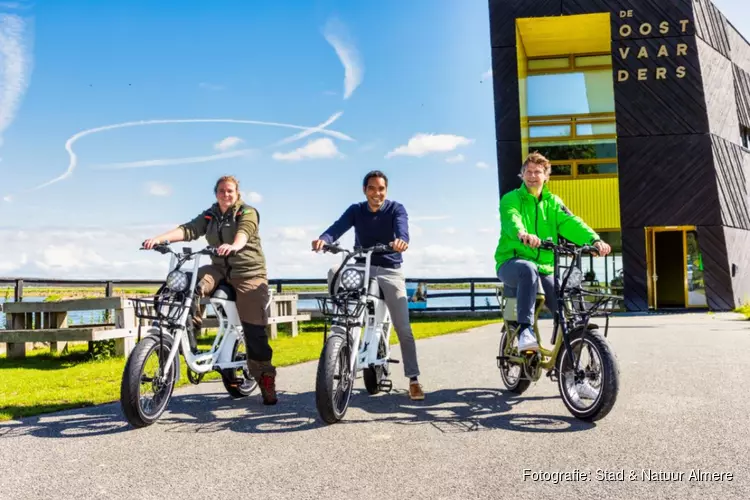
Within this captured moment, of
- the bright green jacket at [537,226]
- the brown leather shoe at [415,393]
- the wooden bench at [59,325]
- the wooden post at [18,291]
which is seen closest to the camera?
the bright green jacket at [537,226]

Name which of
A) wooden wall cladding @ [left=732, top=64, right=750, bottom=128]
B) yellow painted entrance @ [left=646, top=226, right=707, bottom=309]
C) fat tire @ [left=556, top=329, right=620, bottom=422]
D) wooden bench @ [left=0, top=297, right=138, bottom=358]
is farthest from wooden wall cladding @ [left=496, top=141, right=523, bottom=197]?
fat tire @ [left=556, top=329, right=620, bottom=422]

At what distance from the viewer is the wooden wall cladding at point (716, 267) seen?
19609 millimetres

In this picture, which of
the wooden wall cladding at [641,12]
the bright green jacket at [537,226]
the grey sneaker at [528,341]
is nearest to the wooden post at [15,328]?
the bright green jacket at [537,226]

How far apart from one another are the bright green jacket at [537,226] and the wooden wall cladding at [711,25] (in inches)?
714

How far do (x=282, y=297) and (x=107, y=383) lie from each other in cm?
585

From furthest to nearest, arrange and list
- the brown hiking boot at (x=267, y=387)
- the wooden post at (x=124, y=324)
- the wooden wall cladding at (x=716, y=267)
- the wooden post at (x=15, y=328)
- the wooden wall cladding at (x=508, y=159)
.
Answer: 1. the wooden wall cladding at (x=508, y=159)
2. the wooden wall cladding at (x=716, y=267)
3. the wooden post at (x=15, y=328)
4. the wooden post at (x=124, y=324)
5. the brown hiking boot at (x=267, y=387)

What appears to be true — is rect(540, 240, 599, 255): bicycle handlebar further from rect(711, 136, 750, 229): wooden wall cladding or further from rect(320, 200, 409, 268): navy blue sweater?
rect(711, 136, 750, 229): wooden wall cladding

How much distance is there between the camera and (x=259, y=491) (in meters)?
3.20

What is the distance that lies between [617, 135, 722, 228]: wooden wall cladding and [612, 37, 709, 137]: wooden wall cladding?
409 mm

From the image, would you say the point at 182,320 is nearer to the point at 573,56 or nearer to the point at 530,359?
the point at 530,359

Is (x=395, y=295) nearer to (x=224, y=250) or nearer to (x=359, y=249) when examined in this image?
(x=359, y=249)

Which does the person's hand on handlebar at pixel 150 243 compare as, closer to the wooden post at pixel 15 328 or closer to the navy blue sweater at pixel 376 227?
the navy blue sweater at pixel 376 227

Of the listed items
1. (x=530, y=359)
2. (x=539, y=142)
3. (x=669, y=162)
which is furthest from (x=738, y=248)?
(x=530, y=359)

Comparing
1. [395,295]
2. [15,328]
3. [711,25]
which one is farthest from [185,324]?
[711,25]
